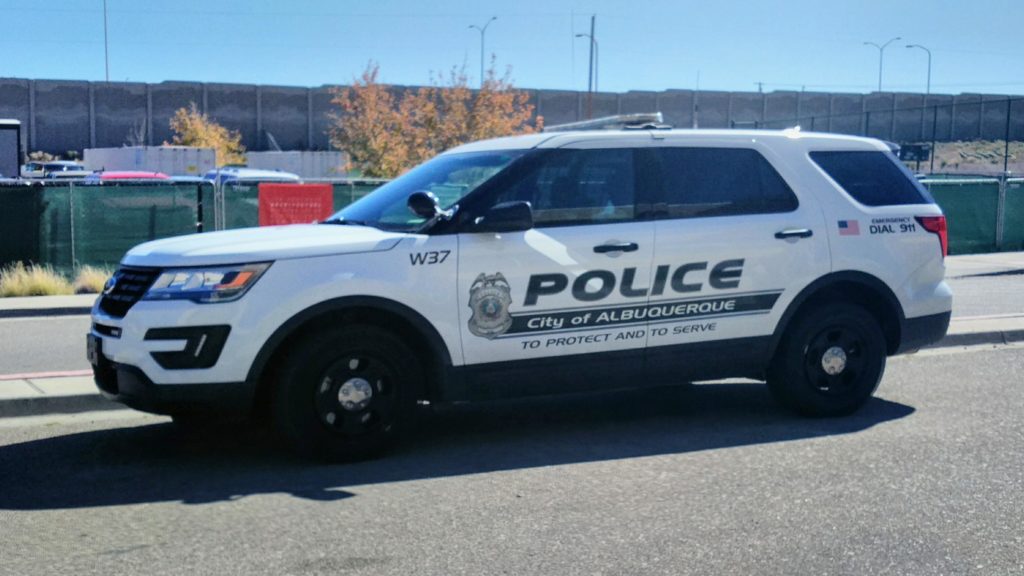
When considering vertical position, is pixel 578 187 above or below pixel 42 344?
above

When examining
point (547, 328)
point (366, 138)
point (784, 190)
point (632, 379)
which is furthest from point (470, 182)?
point (366, 138)

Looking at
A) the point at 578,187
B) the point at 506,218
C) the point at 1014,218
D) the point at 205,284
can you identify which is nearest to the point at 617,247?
the point at 578,187

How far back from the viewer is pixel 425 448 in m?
7.40

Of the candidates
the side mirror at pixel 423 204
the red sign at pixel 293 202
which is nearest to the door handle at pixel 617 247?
the side mirror at pixel 423 204

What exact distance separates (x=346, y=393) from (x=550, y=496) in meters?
1.32

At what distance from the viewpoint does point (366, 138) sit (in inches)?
1511

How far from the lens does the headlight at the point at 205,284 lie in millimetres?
6504

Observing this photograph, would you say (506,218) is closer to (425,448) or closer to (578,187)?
(578,187)

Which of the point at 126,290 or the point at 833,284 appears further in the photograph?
the point at 833,284

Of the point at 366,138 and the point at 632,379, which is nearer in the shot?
the point at 632,379

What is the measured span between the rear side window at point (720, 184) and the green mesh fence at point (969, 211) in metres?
19.2

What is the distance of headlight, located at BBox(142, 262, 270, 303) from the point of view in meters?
6.50

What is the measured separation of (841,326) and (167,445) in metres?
4.44

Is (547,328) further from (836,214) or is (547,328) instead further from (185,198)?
(185,198)
